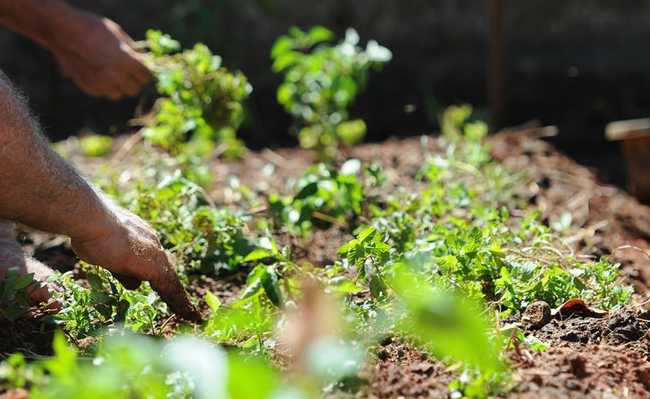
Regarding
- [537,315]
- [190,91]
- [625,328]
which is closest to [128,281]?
[537,315]

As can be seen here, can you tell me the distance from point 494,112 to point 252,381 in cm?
379

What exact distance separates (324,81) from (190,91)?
681 millimetres

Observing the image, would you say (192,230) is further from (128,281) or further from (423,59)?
(423,59)

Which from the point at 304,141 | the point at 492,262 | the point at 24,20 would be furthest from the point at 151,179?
the point at 492,262

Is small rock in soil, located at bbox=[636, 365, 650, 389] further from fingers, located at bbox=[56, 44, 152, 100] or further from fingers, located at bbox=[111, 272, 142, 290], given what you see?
fingers, located at bbox=[56, 44, 152, 100]

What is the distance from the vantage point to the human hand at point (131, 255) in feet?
6.82

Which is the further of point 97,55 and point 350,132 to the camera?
point 350,132

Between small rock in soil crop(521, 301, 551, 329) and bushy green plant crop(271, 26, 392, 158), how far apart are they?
1786 mm

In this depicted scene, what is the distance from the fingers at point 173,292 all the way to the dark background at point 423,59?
8.09 feet

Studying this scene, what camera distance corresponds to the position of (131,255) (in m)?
2.09

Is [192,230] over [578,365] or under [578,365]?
under

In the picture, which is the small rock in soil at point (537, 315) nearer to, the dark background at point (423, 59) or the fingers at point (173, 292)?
the fingers at point (173, 292)

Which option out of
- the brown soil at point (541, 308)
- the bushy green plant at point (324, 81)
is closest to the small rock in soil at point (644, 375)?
the brown soil at point (541, 308)

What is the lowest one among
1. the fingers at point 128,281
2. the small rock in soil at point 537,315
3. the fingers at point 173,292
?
the fingers at point 128,281
